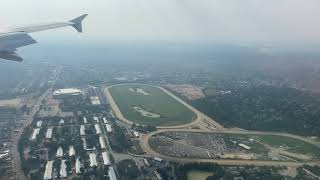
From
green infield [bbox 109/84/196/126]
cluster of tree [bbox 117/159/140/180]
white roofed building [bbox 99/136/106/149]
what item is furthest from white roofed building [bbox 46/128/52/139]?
cluster of tree [bbox 117/159/140/180]

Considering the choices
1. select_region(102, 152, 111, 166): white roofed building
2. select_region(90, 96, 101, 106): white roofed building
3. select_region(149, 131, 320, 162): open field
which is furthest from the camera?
select_region(90, 96, 101, 106): white roofed building

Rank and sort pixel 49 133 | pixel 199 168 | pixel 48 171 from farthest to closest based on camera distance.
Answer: pixel 49 133, pixel 199 168, pixel 48 171

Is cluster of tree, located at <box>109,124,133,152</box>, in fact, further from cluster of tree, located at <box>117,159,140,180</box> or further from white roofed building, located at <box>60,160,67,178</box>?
white roofed building, located at <box>60,160,67,178</box>

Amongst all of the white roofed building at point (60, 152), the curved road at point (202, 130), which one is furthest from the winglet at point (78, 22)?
the white roofed building at point (60, 152)

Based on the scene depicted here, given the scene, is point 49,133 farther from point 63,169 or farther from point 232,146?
point 232,146

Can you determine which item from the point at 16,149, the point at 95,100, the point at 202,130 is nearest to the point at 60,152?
the point at 16,149

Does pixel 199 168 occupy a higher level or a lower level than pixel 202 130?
lower
